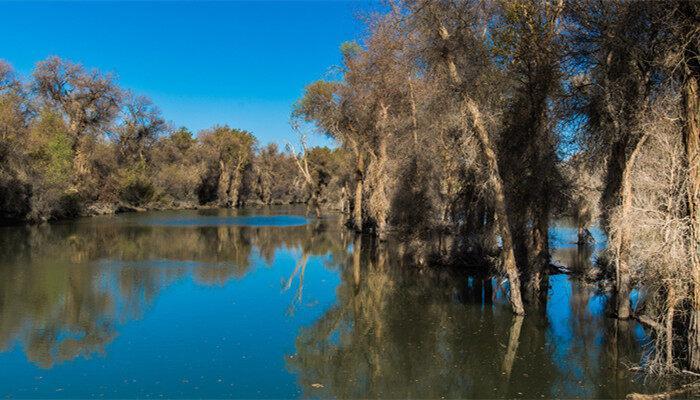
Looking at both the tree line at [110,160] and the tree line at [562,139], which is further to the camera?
the tree line at [110,160]

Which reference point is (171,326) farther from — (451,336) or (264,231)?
(264,231)

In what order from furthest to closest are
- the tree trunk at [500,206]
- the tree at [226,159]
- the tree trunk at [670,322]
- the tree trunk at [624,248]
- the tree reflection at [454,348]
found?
the tree at [226,159]
the tree trunk at [500,206]
the tree trunk at [624,248]
the tree reflection at [454,348]
the tree trunk at [670,322]

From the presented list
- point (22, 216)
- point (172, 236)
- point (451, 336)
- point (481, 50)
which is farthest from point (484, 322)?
point (22, 216)

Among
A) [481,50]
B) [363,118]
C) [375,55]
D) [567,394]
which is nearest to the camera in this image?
[567,394]

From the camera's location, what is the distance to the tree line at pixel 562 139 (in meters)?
9.52

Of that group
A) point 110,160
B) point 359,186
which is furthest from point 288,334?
point 110,160

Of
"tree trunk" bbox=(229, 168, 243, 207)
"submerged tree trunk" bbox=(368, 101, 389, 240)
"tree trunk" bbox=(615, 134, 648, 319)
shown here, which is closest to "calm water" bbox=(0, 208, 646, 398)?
"tree trunk" bbox=(615, 134, 648, 319)

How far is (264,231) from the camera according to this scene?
42.8 m

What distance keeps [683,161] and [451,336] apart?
20.7 feet

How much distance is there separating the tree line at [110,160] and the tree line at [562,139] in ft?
105

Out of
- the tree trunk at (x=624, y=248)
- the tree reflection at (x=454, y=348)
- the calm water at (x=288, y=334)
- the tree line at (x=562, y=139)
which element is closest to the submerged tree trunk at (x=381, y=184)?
the tree line at (x=562, y=139)

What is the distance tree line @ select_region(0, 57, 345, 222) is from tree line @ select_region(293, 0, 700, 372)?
32.2 meters

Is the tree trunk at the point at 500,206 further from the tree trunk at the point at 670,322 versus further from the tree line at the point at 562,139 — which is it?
the tree trunk at the point at 670,322

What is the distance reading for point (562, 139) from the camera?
17.4 metres
